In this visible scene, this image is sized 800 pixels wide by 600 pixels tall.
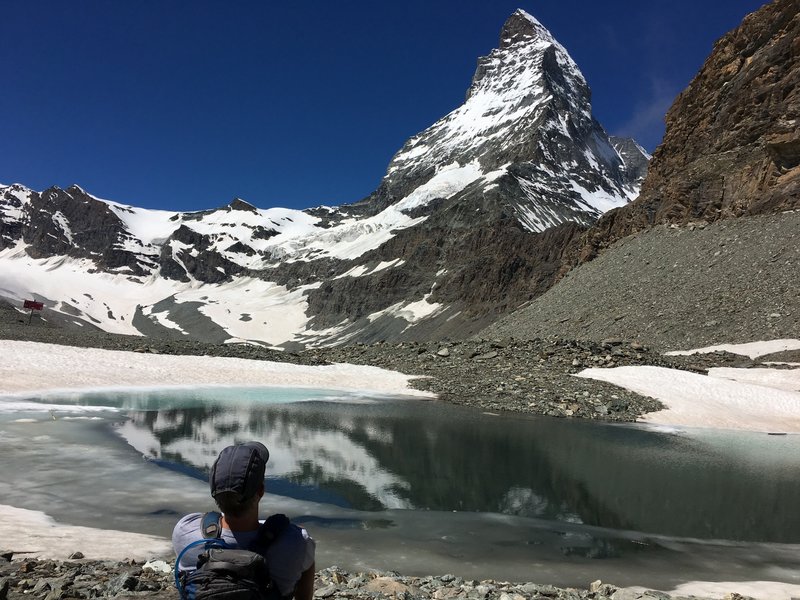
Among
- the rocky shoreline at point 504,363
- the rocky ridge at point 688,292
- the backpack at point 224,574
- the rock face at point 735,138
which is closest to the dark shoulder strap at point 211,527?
the backpack at point 224,574

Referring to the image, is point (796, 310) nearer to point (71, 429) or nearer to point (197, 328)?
point (71, 429)

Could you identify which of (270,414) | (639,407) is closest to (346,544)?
(270,414)

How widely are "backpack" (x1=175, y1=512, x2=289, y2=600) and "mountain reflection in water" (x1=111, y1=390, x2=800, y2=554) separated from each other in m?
7.93

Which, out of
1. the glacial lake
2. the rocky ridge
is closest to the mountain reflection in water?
the glacial lake

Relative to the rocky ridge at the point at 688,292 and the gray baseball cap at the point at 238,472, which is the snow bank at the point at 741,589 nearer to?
the gray baseball cap at the point at 238,472

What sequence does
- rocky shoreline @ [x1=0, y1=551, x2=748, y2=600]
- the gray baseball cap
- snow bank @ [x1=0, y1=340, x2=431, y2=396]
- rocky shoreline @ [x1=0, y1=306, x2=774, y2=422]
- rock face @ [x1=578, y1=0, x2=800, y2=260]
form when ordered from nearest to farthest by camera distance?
1. the gray baseball cap
2. rocky shoreline @ [x1=0, y1=551, x2=748, y2=600]
3. rocky shoreline @ [x1=0, y1=306, x2=774, y2=422]
4. snow bank @ [x1=0, y1=340, x2=431, y2=396]
5. rock face @ [x1=578, y1=0, x2=800, y2=260]

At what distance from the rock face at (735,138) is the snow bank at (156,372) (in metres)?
47.6

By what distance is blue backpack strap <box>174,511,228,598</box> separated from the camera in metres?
3.00

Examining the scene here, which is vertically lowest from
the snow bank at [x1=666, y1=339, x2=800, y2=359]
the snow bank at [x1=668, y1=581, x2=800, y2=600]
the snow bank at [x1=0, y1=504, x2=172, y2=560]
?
the snow bank at [x1=668, y1=581, x2=800, y2=600]

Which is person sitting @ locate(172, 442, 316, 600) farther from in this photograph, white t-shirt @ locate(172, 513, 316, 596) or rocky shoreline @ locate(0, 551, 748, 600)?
rocky shoreline @ locate(0, 551, 748, 600)

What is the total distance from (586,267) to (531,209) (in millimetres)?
132890

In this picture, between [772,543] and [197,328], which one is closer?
[772,543]

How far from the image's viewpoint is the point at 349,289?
18100 centimetres

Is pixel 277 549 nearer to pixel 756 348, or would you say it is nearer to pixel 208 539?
pixel 208 539
